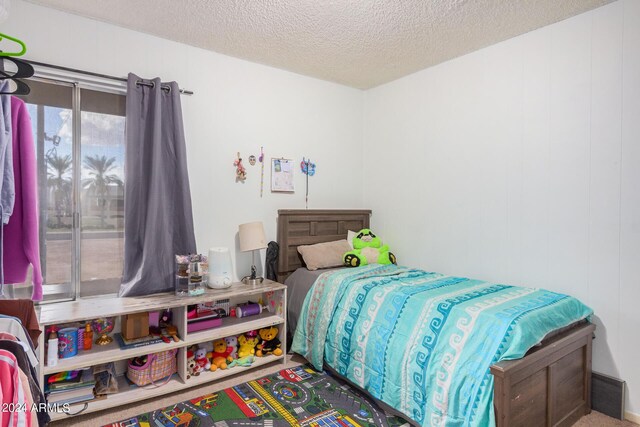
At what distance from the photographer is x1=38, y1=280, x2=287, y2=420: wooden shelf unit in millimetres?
2049

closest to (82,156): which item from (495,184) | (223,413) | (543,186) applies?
(223,413)

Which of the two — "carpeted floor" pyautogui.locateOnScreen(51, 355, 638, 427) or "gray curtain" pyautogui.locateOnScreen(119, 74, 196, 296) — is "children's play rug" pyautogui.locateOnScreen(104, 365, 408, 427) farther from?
"gray curtain" pyautogui.locateOnScreen(119, 74, 196, 296)

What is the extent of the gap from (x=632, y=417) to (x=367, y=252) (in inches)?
81.1

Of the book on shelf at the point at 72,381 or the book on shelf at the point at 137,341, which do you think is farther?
the book on shelf at the point at 137,341

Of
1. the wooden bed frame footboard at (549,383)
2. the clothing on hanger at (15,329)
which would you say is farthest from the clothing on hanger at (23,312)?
the wooden bed frame footboard at (549,383)

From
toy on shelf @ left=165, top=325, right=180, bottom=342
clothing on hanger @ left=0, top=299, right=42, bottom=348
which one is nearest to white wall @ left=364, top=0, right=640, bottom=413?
toy on shelf @ left=165, top=325, right=180, bottom=342

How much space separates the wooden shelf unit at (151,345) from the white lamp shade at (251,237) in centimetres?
31

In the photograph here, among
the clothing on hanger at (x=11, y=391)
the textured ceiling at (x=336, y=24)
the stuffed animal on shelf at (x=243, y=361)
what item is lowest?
the stuffed animal on shelf at (x=243, y=361)

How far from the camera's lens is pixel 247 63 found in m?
3.11

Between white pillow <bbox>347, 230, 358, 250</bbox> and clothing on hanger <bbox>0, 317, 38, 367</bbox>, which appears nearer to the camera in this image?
clothing on hanger <bbox>0, 317, 38, 367</bbox>

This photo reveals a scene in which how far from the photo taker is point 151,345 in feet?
7.57

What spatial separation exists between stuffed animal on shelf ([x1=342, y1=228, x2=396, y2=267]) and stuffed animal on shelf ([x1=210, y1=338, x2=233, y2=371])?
4.05 ft

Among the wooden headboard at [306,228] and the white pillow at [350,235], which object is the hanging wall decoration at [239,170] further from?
the white pillow at [350,235]

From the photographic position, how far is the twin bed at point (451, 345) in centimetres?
174
